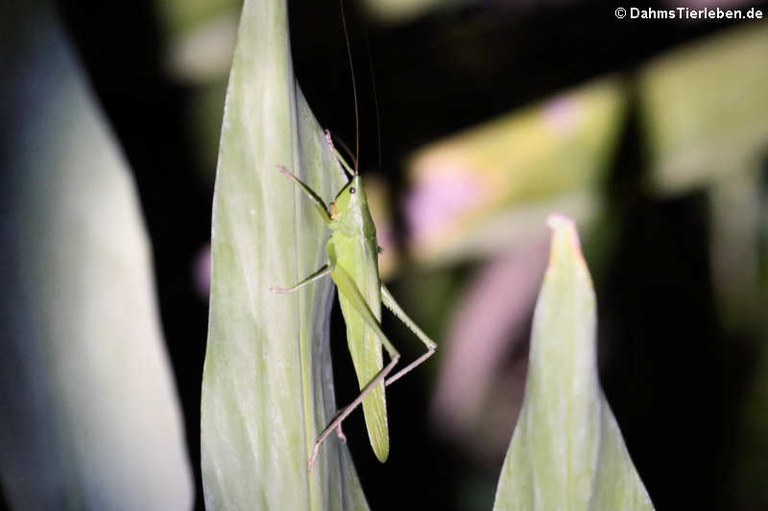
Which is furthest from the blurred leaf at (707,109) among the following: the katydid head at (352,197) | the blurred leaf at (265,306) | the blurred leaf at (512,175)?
the blurred leaf at (265,306)

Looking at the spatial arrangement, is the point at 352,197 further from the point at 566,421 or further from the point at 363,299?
the point at 566,421

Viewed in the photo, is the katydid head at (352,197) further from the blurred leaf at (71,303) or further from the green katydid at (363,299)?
the blurred leaf at (71,303)

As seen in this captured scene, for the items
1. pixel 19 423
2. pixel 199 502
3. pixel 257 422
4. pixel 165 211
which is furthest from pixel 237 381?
pixel 199 502

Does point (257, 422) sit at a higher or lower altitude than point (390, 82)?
lower

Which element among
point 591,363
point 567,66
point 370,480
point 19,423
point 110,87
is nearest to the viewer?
point 591,363

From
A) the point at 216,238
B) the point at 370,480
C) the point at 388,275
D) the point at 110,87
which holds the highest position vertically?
the point at 110,87

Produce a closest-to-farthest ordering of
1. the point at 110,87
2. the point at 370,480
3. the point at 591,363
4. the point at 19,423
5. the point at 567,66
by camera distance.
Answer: the point at 591,363
the point at 19,423
the point at 110,87
the point at 567,66
the point at 370,480

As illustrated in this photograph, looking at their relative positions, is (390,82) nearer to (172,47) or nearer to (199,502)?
(172,47)

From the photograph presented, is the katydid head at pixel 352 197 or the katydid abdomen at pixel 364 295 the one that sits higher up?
the katydid head at pixel 352 197
